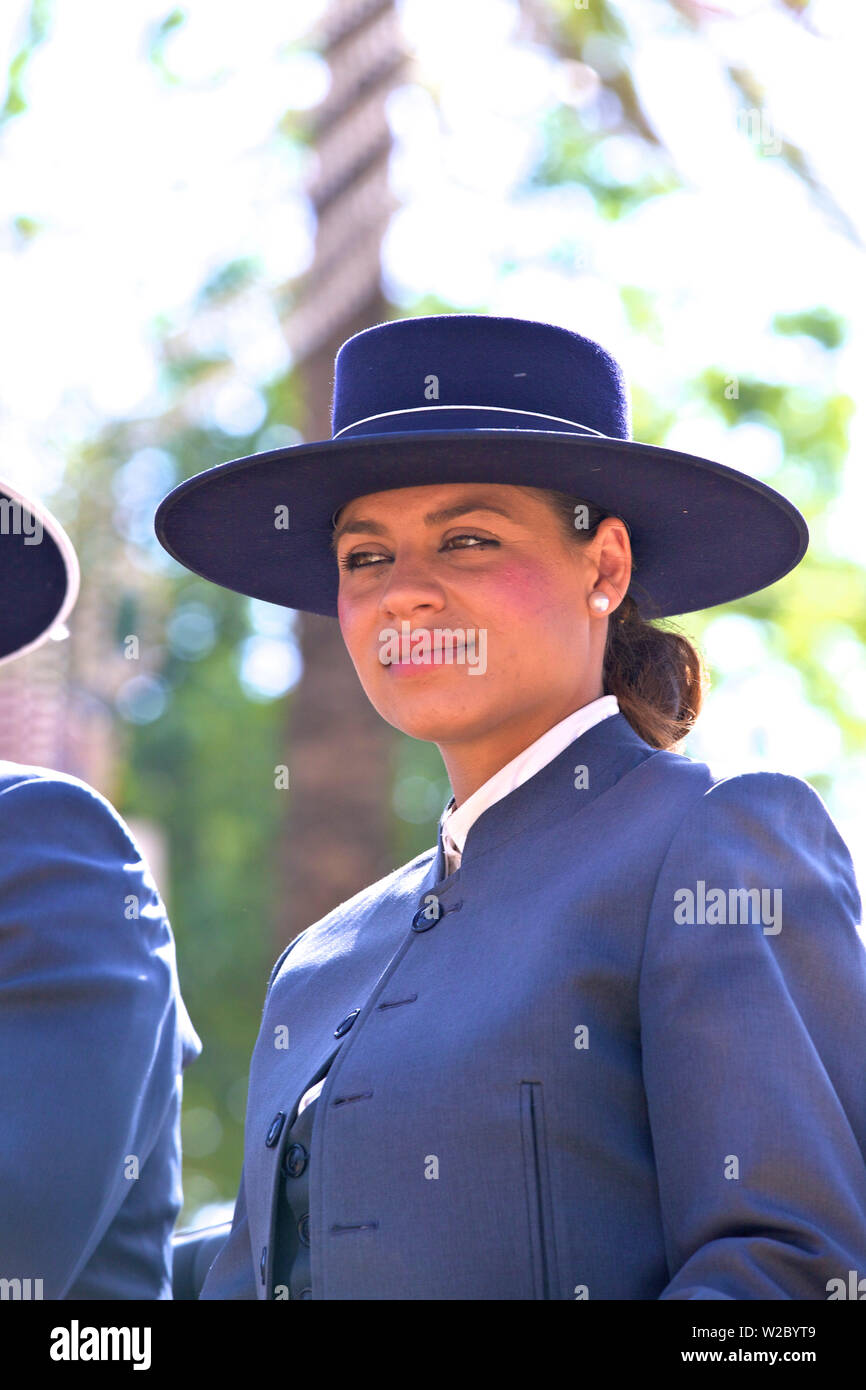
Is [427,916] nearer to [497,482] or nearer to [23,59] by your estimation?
[497,482]

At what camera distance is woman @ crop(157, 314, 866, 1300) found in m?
2.04

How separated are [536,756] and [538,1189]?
0.70 m

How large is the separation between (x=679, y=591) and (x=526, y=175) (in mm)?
10324

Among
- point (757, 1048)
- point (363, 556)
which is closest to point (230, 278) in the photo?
point (363, 556)

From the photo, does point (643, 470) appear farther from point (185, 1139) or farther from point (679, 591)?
point (185, 1139)

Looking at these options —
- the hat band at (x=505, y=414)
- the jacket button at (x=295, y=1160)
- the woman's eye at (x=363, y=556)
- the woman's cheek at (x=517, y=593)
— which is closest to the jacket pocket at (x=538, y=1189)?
the jacket button at (x=295, y=1160)

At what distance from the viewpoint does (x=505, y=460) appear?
2514 mm

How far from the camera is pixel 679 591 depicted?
302cm

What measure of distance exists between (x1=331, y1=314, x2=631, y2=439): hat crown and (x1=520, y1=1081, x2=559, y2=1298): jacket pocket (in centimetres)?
98

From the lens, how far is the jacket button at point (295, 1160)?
2.42 metres

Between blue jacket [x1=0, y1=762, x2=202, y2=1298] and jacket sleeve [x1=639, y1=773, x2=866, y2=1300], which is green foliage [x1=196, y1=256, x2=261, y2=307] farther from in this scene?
jacket sleeve [x1=639, y1=773, x2=866, y2=1300]

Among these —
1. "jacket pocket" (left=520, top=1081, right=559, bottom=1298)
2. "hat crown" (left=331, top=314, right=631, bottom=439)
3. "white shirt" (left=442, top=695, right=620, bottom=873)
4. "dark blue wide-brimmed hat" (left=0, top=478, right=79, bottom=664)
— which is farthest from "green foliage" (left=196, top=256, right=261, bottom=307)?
"jacket pocket" (left=520, top=1081, right=559, bottom=1298)

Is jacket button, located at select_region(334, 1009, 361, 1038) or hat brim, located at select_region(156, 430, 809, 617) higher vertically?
hat brim, located at select_region(156, 430, 809, 617)

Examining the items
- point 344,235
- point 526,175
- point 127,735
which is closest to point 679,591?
point 344,235
